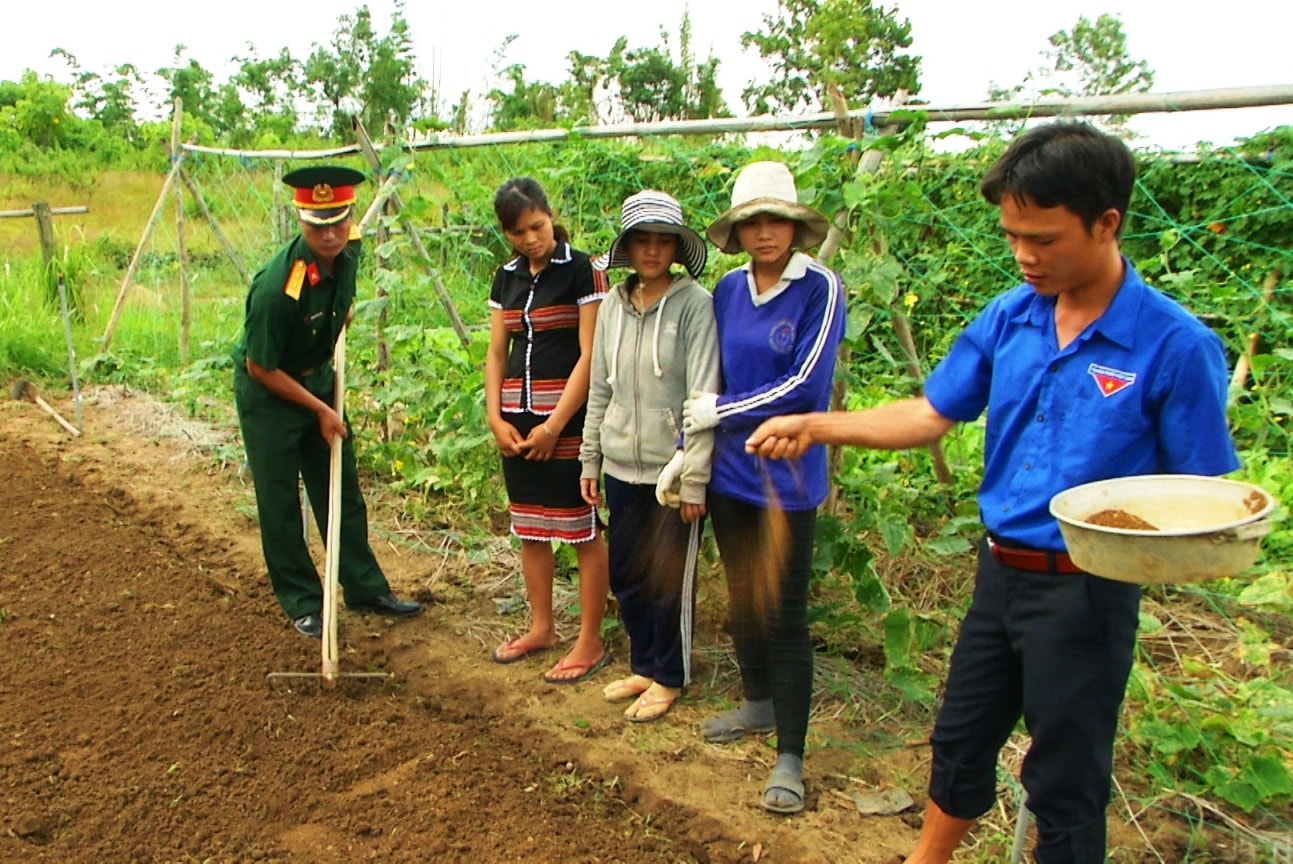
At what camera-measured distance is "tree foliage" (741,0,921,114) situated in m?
28.2

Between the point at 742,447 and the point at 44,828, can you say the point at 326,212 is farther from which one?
the point at 44,828

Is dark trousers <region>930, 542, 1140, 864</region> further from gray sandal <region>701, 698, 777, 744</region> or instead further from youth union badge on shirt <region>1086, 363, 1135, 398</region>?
gray sandal <region>701, 698, 777, 744</region>

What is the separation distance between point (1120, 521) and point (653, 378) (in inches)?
57.3

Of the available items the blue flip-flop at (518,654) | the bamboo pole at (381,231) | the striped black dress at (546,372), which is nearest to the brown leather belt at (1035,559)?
the striped black dress at (546,372)

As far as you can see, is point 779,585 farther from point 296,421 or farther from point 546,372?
point 296,421

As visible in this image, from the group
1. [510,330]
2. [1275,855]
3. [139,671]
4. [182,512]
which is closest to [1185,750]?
[1275,855]

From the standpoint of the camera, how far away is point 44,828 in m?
2.57

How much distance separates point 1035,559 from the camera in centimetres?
185

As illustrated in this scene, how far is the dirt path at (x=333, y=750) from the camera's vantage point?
8.33 feet

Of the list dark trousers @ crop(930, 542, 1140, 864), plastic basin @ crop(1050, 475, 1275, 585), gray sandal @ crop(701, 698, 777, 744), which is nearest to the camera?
plastic basin @ crop(1050, 475, 1275, 585)

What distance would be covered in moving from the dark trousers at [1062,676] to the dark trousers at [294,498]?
2.52 metres

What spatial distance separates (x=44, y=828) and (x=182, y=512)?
2.70 metres

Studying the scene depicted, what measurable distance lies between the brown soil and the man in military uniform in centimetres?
253

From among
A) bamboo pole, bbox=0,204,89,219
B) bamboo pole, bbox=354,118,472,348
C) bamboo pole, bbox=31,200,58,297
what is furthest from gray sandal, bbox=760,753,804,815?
bamboo pole, bbox=31,200,58,297
